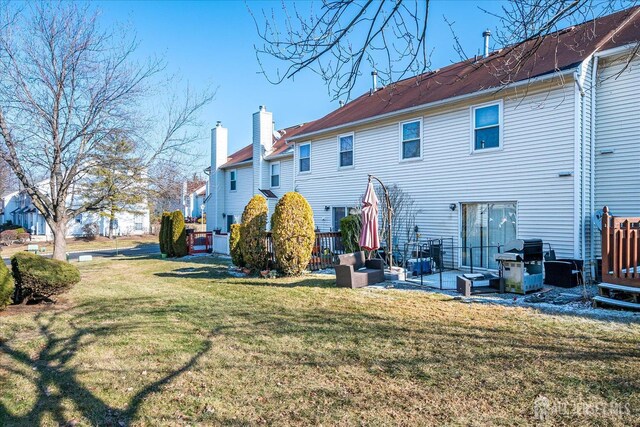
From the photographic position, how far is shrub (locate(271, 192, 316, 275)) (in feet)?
35.0

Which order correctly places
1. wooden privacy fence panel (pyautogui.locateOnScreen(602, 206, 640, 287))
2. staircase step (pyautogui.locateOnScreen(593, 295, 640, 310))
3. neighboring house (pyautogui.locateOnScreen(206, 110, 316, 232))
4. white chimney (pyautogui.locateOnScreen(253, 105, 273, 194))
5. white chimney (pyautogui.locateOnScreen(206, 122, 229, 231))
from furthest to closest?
white chimney (pyautogui.locateOnScreen(206, 122, 229, 231)), white chimney (pyautogui.locateOnScreen(253, 105, 273, 194)), neighboring house (pyautogui.locateOnScreen(206, 110, 316, 232)), wooden privacy fence panel (pyautogui.locateOnScreen(602, 206, 640, 287)), staircase step (pyautogui.locateOnScreen(593, 295, 640, 310))

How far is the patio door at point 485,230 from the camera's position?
10.6 metres

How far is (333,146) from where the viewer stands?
15812 millimetres

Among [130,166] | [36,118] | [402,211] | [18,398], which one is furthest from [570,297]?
[36,118]

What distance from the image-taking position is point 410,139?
1292 cm

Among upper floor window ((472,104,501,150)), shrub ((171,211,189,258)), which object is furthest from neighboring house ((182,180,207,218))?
upper floor window ((472,104,501,150))

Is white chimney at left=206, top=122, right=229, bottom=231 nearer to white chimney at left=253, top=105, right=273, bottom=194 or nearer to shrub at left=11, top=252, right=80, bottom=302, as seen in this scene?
white chimney at left=253, top=105, right=273, bottom=194

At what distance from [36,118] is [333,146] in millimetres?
9743

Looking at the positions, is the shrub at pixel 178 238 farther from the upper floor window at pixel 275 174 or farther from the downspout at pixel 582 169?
the downspout at pixel 582 169

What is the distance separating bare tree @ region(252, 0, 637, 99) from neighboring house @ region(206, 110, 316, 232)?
1419 cm

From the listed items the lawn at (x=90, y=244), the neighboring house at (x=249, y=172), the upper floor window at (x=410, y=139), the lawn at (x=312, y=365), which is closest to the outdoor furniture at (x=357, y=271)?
the lawn at (x=312, y=365)

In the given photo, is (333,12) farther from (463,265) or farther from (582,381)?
(463,265)

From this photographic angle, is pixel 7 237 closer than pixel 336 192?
No

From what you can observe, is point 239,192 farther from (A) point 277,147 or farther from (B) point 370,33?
(B) point 370,33
